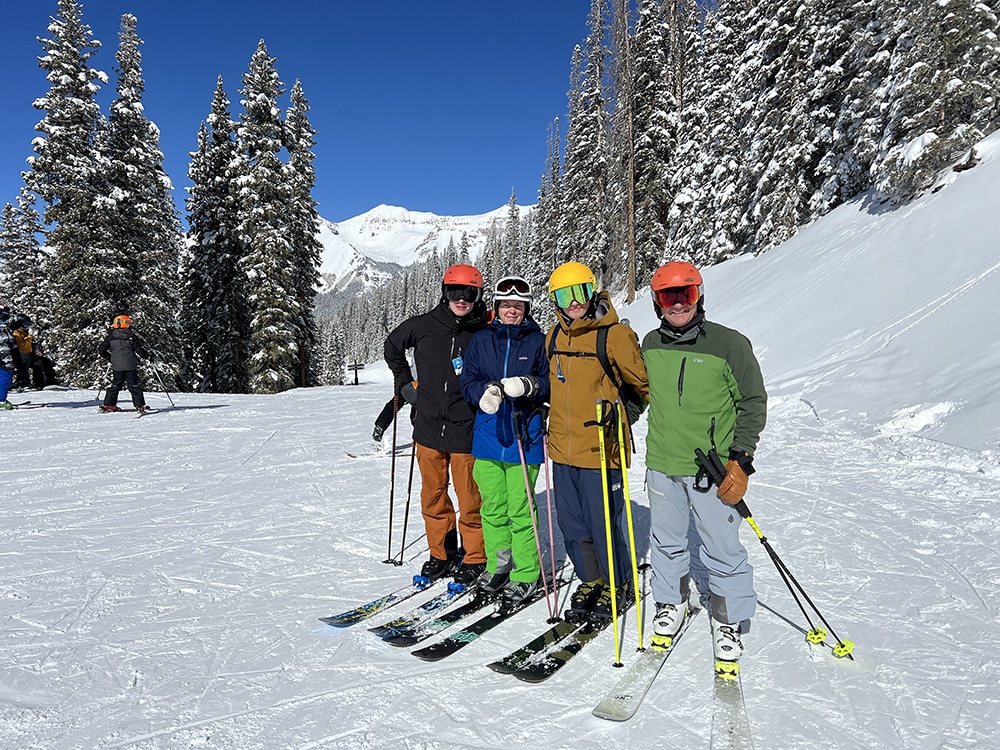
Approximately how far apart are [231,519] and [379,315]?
114m

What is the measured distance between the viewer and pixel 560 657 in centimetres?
340

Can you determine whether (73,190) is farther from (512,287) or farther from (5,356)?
(512,287)

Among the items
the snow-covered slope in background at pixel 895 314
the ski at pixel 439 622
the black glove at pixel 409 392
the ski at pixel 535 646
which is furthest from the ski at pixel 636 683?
→ the snow-covered slope in background at pixel 895 314

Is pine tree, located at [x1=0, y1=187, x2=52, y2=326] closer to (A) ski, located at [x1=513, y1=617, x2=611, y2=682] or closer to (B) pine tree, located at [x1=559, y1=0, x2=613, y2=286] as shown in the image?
(B) pine tree, located at [x1=559, y1=0, x2=613, y2=286]

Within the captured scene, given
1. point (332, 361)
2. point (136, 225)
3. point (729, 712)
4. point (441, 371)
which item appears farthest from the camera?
point (332, 361)

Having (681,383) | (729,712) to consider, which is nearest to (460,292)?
(681,383)

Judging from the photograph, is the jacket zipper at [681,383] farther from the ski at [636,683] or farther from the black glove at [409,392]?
the black glove at [409,392]

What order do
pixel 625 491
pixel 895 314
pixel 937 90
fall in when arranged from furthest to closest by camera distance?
1. pixel 937 90
2. pixel 895 314
3. pixel 625 491

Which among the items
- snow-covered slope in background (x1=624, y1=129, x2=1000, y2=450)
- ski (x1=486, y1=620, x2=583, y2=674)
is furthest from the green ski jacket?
snow-covered slope in background (x1=624, y1=129, x2=1000, y2=450)

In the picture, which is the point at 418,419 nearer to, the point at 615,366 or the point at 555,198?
the point at 615,366

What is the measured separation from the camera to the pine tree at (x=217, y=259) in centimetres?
2484

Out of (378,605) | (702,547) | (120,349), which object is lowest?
(378,605)

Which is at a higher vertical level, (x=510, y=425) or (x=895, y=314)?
(x=895, y=314)

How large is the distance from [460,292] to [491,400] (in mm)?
1051
